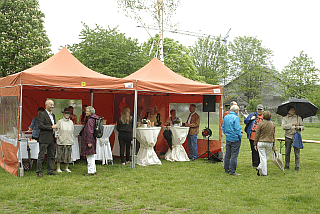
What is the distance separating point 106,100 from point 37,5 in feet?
47.9

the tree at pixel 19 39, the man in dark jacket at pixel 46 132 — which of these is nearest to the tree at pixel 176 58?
the tree at pixel 19 39

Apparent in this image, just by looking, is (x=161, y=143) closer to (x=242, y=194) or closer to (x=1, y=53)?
(x=242, y=194)

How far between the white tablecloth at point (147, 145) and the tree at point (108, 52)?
917cm

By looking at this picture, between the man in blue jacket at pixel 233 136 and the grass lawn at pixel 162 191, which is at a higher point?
the man in blue jacket at pixel 233 136

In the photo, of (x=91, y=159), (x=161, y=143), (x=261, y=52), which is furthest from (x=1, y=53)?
(x=261, y=52)

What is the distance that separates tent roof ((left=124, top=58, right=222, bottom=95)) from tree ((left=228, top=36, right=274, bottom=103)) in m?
30.2

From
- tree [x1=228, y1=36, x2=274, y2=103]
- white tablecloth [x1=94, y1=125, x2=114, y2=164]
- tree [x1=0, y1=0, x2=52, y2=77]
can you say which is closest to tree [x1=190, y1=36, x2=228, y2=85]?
tree [x1=228, y1=36, x2=274, y2=103]

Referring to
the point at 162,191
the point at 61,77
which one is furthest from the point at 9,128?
the point at 162,191

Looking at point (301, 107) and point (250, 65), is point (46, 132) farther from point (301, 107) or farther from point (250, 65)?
point (250, 65)

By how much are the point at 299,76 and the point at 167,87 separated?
116ft

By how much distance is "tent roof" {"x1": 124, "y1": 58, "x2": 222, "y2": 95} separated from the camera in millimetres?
7910

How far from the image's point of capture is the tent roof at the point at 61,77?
6680 mm

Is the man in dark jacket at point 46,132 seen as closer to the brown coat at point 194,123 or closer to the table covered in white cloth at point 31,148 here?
the table covered in white cloth at point 31,148

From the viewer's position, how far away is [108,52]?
17156mm
